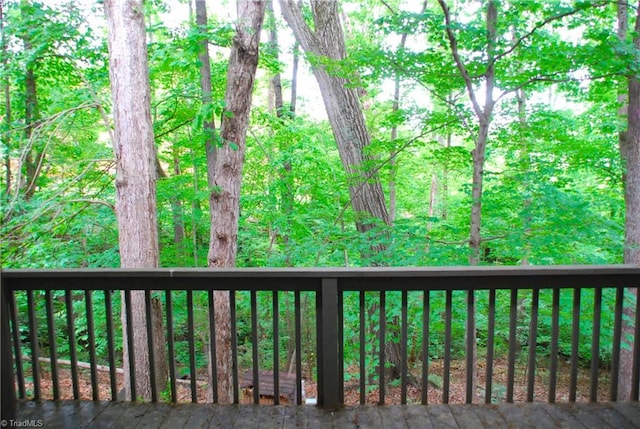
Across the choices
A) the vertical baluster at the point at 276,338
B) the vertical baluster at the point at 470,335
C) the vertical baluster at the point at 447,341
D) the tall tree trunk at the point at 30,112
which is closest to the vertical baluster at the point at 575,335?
the vertical baluster at the point at 470,335

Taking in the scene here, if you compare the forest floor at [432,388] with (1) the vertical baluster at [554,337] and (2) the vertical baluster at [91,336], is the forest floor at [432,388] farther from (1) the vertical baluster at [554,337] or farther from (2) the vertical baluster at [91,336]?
(1) the vertical baluster at [554,337]

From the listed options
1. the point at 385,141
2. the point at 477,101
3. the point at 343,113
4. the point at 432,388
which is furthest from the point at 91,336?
the point at 432,388

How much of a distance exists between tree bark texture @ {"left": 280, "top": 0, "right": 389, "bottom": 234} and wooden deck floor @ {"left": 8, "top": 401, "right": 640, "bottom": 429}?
4200 millimetres

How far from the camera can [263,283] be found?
230cm

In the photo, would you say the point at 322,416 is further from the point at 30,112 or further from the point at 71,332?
the point at 30,112

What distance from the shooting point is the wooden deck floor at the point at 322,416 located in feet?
7.06

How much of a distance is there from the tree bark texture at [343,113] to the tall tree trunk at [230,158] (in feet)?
4.49

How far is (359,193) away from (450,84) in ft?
7.03

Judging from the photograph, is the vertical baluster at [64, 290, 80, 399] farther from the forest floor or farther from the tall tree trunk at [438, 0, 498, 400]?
the forest floor

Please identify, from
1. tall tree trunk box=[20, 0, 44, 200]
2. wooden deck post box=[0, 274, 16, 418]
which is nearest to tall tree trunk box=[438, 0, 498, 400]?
wooden deck post box=[0, 274, 16, 418]

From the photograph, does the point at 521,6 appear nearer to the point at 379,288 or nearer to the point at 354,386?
the point at 379,288

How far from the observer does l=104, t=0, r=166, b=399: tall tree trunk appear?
4645 mm

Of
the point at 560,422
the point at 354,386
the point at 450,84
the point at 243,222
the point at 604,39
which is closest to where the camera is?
the point at 560,422

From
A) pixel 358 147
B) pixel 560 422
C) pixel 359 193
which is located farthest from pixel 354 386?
pixel 560 422
